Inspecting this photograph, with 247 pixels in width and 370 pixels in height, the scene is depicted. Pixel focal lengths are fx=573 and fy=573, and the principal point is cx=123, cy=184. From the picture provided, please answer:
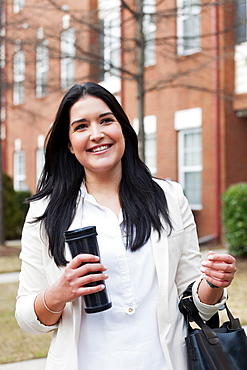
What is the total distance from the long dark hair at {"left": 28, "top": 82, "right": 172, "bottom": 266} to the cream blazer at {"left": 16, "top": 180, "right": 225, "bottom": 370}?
0.04m

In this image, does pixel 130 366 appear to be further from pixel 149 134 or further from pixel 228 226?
pixel 149 134

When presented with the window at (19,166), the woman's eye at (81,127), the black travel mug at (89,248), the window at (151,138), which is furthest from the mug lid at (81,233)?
the window at (19,166)

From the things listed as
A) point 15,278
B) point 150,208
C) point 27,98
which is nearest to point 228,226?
point 15,278

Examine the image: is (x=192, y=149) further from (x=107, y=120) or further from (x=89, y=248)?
(x=89, y=248)

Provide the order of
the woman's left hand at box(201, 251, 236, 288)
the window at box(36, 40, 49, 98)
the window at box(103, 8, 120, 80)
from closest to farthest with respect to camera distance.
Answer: the woman's left hand at box(201, 251, 236, 288) < the window at box(103, 8, 120, 80) < the window at box(36, 40, 49, 98)

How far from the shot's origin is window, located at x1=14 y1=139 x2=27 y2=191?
22.6 meters

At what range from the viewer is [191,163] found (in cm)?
1413

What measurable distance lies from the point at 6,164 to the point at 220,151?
43.2ft

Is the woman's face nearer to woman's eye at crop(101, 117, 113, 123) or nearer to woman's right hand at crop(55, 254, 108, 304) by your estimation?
woman's eye at crop(101, 117, 113, 123)

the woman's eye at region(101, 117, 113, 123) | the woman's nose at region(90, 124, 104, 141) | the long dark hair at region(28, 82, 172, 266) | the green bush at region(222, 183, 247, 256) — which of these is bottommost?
the green bush at region(222, 183, 247, 256)

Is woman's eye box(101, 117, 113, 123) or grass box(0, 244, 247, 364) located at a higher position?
woman's eye box(101, 117, 113, 123)

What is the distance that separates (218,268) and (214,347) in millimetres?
324

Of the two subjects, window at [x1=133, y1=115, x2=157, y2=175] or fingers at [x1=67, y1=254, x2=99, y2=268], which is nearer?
fingers at [x1=67, y1=254, x2=99, y2=268]

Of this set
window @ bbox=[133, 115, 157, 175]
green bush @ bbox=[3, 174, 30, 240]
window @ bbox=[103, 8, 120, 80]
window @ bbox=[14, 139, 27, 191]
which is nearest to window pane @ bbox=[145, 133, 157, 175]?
window @ bbox=[133, 115, 157, 175]
